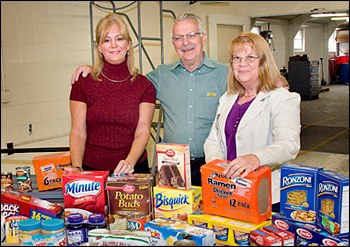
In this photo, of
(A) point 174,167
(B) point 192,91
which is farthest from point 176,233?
(B) point 192,91

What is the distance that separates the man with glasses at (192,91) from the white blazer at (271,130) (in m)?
0.37

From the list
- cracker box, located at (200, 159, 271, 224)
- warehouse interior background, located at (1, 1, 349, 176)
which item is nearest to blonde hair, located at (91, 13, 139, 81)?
cracker box, located at (200, 159, 271, 224)

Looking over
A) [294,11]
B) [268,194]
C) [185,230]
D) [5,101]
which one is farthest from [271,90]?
[294,11]

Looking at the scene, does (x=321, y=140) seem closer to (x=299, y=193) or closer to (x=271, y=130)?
(x=271, y=130)

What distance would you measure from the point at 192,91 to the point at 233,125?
1.72 feet

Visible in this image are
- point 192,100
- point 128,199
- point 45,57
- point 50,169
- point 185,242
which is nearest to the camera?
point 185,242

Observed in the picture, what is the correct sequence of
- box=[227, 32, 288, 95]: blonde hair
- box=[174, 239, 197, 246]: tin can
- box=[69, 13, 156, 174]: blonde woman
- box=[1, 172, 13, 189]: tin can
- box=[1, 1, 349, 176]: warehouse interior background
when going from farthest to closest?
box=[1, 1, 349, 176]: warehouse interior background < box=[69, 13, 156, 174]: blonde woman < box=[1, 172, 13, 189]: tin can < box=[227, 32, 288, 95]: blonde hair < box=[174, 239, 197, 246]: tin can

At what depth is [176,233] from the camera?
1.22m

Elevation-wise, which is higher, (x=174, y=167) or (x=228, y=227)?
(x=174, y=167)

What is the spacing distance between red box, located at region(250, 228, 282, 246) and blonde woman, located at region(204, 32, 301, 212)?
40 centimetres

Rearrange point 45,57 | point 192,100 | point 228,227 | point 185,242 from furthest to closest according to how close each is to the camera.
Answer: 1. point 45,57
2. point 192,100
3. point 228,227
4. point 185,242

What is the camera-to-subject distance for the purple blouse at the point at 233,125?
1778mm

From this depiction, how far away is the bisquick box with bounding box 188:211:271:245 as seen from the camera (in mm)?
1254

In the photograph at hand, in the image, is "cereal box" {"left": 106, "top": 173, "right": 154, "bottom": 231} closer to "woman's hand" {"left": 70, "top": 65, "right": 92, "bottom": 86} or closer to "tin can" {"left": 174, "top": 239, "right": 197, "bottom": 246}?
"tin can" {"left": 174, "top": 239, "right": 197, "bottom": 246}
